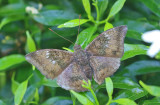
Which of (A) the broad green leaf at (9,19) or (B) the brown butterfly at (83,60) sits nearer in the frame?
(B) the brown butterfly at (83,60)

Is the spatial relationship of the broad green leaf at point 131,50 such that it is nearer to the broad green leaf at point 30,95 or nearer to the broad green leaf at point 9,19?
the broad green leaf at point 30,95

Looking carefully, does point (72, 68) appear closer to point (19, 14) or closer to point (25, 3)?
point (19, 14)

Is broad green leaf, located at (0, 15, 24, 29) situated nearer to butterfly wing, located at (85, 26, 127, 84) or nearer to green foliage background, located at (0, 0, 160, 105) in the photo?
green foliage background, located at (0, 0, 160, 105)

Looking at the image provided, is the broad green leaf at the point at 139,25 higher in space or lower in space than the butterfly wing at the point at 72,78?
higher

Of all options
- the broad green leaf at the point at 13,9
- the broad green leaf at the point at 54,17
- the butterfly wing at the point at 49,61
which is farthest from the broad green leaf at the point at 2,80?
the butterfly wing at the point at 49,61

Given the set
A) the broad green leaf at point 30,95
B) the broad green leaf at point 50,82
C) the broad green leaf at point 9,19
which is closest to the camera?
the broad green leaf at point 50,82

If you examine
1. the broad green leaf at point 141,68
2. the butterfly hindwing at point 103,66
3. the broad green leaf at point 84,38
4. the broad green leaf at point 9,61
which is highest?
the broad green leaf at point 84,38

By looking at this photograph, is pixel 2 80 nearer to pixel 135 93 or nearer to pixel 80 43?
pixel 80 43

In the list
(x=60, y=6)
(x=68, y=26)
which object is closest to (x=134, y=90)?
(x=68, y=26)

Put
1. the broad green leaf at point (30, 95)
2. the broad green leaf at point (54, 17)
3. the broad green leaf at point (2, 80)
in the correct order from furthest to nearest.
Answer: the broad green leaf at point (2, 80)
the broad green leaf at point (54, 17)
the broad green leaf at point (30, 95)

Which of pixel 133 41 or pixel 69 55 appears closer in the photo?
pixel 69 55
